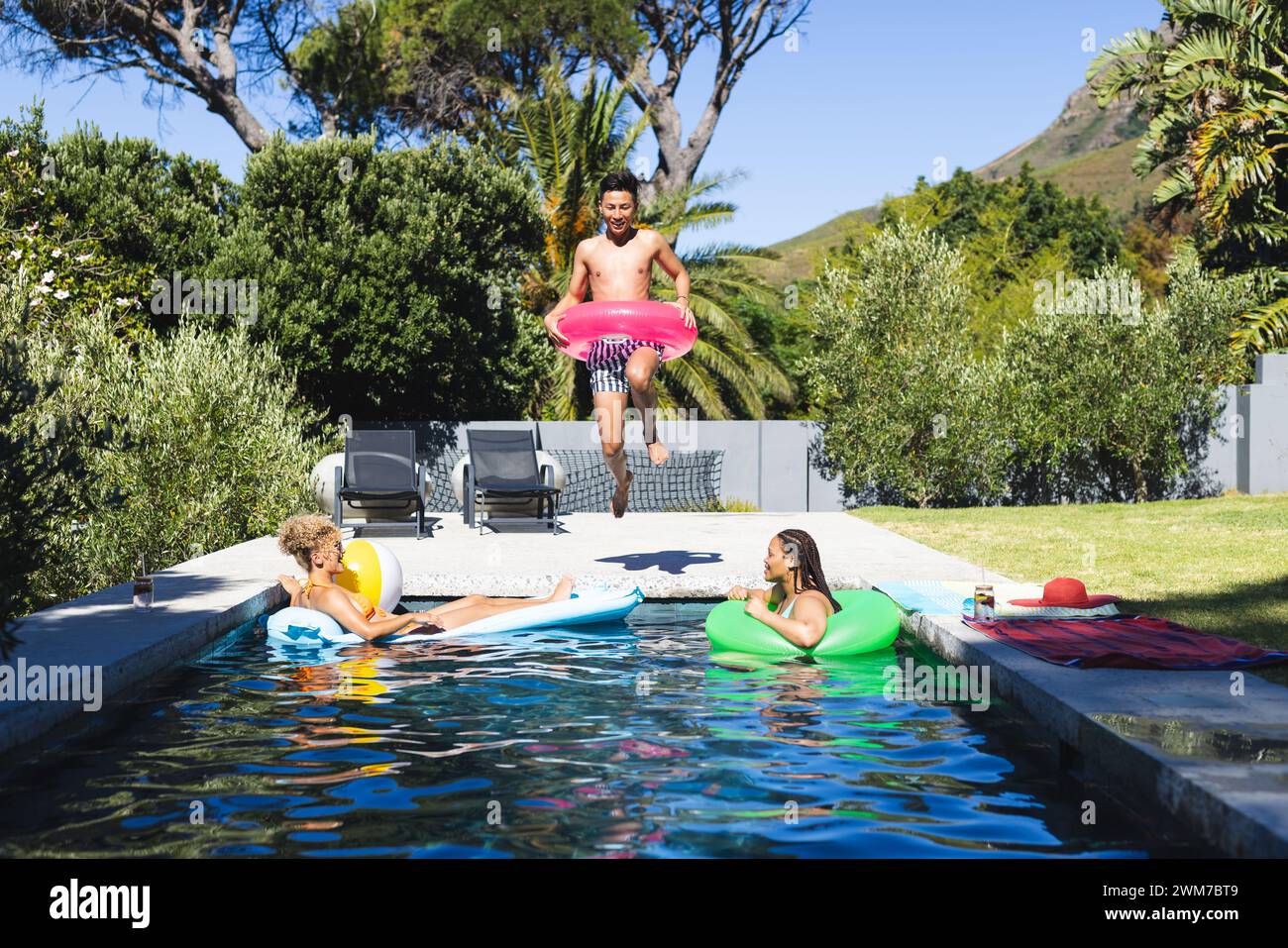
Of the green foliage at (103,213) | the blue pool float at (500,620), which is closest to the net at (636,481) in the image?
the green foliage at (103,213)

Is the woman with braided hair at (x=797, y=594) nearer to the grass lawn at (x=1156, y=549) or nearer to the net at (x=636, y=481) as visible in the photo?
the grass lawn at (x=1156, y=549)

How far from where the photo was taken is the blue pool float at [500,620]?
7.91 metres

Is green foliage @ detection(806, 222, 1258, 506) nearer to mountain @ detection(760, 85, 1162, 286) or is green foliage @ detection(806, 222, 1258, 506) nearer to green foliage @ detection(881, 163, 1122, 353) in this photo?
green foliage @ detection(881, 163, 1122, 353)

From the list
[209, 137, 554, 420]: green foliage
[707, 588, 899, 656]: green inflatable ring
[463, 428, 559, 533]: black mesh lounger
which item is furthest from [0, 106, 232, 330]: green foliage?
[707, 588, 899, 656]: green inflatable ring

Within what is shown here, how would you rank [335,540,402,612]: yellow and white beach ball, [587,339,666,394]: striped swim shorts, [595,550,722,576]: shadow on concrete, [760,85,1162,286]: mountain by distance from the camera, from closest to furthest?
[335,540,402,612]: yellow and white beach ball < [587,339,666,394]: striped swim shorts < [595,550,722,576]: shadow on concrete < [760,85,1162,286]: mountain

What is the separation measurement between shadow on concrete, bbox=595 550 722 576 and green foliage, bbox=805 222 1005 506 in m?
8.91

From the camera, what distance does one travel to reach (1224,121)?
24047 mm

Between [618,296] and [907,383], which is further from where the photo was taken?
[907,383]

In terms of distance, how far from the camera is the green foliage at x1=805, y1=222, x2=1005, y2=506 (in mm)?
20672

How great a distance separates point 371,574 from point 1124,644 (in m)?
4.99

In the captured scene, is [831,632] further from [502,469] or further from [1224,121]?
[1224,121]

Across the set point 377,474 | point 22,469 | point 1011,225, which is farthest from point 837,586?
point 1011,225
